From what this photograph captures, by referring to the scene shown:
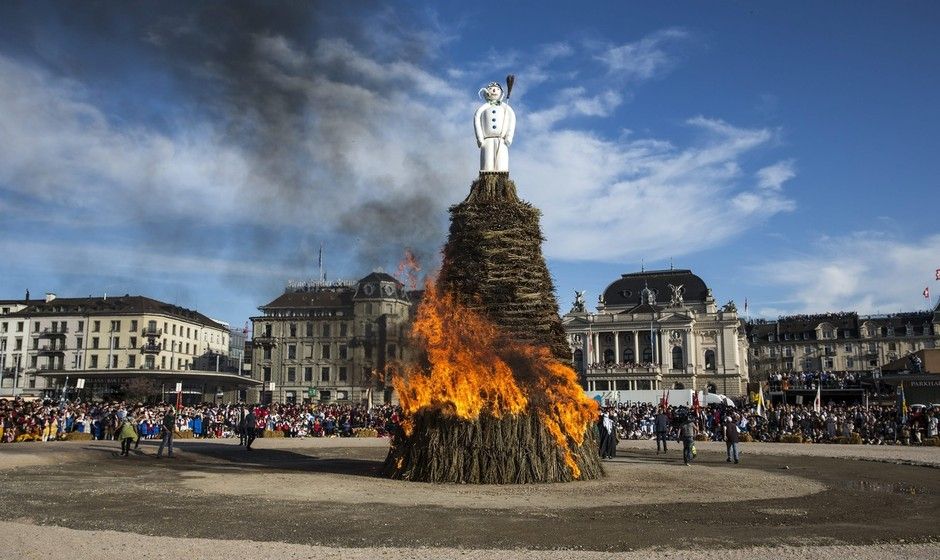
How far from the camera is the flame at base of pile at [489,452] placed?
19.7 m

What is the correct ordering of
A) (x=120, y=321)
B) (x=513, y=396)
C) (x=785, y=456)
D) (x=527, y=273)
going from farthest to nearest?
(x=120, y=321) < (x=785, y=456) < (x=527, y=273) < (x=513, y=396)

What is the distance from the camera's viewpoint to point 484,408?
64.7 feet

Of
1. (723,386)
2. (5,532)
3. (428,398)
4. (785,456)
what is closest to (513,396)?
(428,398)

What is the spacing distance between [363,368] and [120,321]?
95.1m

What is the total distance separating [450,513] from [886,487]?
1376 cm

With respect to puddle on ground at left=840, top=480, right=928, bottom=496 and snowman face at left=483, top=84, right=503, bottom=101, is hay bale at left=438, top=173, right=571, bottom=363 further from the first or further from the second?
puddle on ground at left=840, top=480, right=928, bottom=496

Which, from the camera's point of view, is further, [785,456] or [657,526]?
[785,456]

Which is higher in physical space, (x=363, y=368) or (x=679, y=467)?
(x=363, y=368)

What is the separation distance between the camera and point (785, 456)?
33.2 metres

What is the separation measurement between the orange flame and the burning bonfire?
0.03 metres

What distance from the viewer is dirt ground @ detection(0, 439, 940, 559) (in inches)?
444

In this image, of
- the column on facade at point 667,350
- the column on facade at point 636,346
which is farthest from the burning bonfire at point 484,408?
the column on facade at point 636,346

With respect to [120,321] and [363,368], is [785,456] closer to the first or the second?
[363,368]

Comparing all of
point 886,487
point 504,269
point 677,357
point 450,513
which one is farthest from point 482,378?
point 677,357
